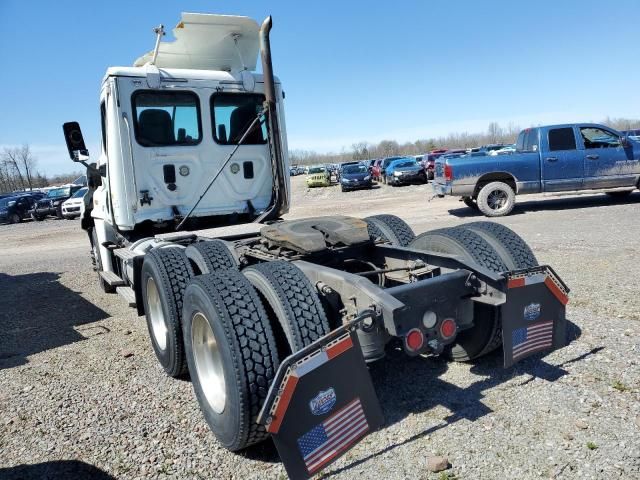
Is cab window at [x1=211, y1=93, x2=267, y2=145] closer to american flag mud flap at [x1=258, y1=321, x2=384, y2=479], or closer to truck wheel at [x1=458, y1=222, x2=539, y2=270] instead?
truck wheel at [x1=458, y1=222, x2=539, y2=270]

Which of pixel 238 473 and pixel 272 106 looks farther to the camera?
pixel 272 106

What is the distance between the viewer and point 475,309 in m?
3.57

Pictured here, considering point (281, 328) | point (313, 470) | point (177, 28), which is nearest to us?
point (313, 470)

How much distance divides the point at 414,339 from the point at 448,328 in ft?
1.03

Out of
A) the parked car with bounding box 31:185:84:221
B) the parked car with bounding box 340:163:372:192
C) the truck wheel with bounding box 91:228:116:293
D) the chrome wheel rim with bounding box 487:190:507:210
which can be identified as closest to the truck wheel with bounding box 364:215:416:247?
the truck wheel with bounding box 91:228:116:293

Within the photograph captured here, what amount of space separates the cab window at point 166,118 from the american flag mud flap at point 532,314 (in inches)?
161

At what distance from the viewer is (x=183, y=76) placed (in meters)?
5.68

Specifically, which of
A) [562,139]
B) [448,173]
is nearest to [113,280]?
[448,173]

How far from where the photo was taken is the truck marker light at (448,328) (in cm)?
301

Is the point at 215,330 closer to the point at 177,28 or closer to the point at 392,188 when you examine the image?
the point at 177,28

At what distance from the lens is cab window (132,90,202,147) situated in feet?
18.2

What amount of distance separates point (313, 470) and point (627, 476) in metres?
1.54

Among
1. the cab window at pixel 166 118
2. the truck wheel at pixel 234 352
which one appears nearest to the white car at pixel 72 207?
the cab window at pixel 166 118

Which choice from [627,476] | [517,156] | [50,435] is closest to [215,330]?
[50,435]
